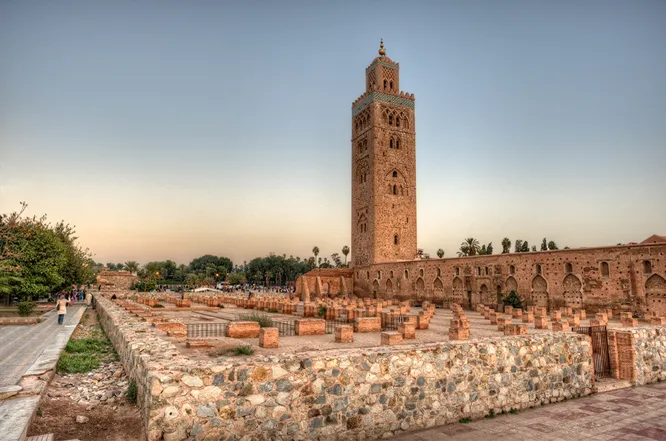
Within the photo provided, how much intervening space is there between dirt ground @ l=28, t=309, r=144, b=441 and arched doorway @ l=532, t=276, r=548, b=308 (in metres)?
20.3

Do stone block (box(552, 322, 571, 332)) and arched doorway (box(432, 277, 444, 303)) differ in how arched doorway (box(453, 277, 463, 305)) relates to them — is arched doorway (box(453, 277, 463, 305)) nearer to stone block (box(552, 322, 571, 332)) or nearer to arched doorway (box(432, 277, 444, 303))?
arched doorway (box(432, 277, 444, 303))

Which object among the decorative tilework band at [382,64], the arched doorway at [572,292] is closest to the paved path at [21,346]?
the arched doorway at [572,292]

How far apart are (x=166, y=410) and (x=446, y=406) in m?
3.61

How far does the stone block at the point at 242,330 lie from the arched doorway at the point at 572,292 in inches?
642

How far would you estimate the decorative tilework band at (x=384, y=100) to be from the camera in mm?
40925

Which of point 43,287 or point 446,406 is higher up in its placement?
point 43,287

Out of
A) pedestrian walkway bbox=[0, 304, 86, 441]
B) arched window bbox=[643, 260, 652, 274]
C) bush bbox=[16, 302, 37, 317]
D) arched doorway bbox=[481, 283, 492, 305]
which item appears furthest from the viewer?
arched doorway bbox=[481, 283, 492, 305]

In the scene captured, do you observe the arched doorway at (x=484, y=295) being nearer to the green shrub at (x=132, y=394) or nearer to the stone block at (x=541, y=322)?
the stone block at (x=541, y=322)

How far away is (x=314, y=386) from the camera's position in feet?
15.0

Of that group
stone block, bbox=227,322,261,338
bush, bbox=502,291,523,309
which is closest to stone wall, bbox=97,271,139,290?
bush, bbox=502,291,523,309

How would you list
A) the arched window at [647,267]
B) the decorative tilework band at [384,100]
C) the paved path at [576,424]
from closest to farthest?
the paved path at [576,424]
the arched window at [647,267]
the decorative tilework band at [384,100]

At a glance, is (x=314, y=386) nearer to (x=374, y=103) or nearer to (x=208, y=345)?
(x=208, y=345)

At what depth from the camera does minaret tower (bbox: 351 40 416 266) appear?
39.3m

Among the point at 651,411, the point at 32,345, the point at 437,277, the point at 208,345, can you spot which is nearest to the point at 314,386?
the point at 208,345
